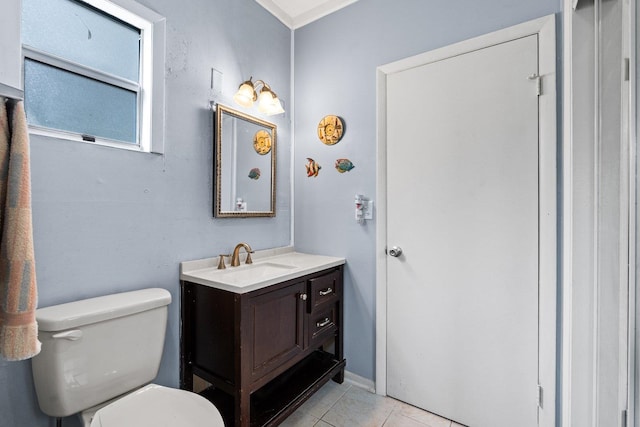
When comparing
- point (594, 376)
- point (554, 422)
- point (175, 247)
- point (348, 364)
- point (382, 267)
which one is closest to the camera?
point (594, 376)

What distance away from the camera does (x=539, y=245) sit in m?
1.49

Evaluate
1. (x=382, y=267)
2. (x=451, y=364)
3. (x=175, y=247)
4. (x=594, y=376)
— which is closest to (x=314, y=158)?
(x=382, y=267)

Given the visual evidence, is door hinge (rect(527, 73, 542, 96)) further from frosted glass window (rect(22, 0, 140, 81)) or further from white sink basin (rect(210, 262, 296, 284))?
frosted glass window (rect(22, 0, 140, 81))

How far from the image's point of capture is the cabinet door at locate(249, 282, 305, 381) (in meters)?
1.46

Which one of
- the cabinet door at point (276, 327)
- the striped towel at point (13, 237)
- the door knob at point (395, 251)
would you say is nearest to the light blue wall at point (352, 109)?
the door knob at point (395, 251)

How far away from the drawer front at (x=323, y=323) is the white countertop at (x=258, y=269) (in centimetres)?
29

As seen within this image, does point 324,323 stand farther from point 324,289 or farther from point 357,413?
point 357,413

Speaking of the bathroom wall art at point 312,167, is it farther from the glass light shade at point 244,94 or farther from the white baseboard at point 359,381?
the white baseboard at point 359,381

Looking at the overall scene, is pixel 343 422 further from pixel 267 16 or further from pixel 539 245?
pixel 267 16

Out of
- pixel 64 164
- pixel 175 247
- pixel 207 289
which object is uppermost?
pixel 64 164

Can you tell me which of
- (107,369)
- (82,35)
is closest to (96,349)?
(107,369)

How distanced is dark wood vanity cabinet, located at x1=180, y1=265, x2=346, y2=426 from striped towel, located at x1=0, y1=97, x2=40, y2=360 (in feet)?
2.43

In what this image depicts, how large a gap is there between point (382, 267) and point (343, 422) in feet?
2.99

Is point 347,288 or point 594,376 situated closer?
point 594,376
